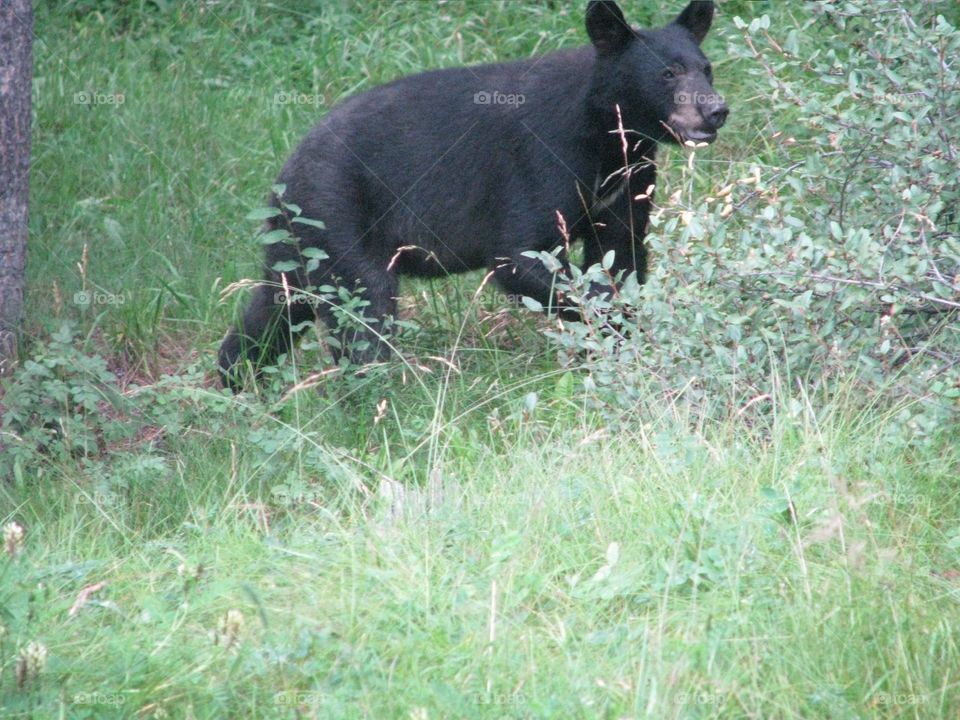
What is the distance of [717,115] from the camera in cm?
521

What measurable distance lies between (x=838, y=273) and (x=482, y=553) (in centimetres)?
151

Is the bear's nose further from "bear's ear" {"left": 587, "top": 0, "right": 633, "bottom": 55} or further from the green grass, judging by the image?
the green grass

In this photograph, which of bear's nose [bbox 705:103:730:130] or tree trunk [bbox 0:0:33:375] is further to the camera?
bear's nose [bbox 705:103:730:130]

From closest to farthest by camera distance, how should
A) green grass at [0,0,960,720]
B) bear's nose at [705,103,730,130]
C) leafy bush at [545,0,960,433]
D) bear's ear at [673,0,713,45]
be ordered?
green grass at [0,0,960,720], leafy bush at [545,0,960,433], bear's nose at [705,103,730,130], bear's ear at [673,0,713,45]

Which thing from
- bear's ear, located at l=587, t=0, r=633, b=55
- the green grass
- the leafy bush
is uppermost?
bear's ear, located at l=587, t=0, r=633, b=55

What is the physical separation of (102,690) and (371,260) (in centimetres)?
303

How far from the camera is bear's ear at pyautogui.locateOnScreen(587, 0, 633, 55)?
208 inches

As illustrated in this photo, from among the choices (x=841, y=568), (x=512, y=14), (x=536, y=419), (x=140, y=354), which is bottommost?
(x=140, y=354)

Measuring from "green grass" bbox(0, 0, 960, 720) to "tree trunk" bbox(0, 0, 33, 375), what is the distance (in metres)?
0.37

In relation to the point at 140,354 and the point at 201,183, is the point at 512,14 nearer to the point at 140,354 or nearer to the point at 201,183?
the point at 201,183

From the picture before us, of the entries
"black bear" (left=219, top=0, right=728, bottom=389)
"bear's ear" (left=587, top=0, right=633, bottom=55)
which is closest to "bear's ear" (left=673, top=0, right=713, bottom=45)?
"black bear" (left=219, top=0, right=728, bottom=389)

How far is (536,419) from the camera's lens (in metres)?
4.36

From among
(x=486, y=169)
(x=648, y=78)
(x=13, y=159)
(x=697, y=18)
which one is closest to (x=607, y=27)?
(x=648, y=78)

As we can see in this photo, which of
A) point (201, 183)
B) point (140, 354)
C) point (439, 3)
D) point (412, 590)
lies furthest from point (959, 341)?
point (439, 3)
